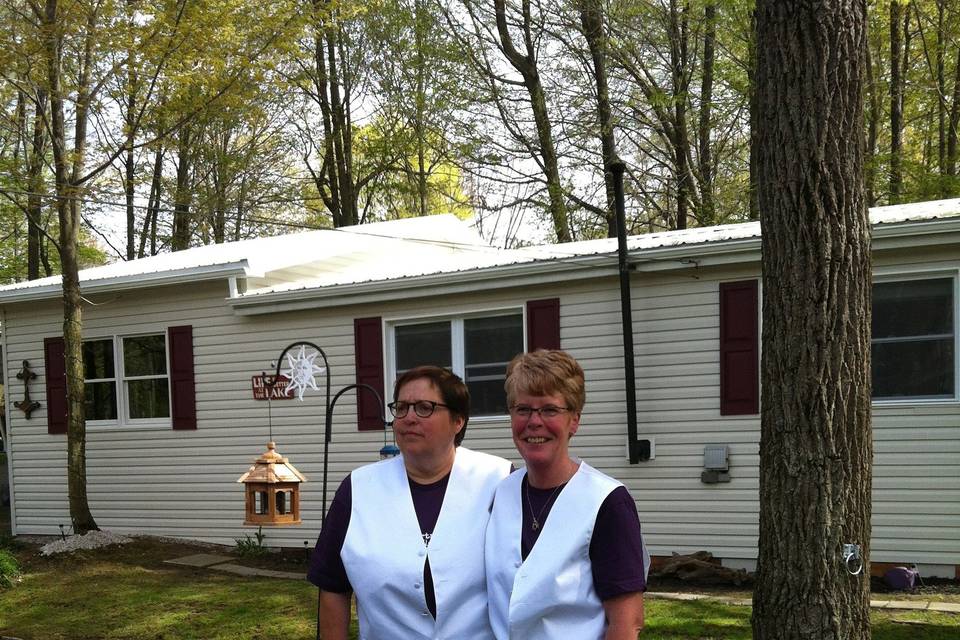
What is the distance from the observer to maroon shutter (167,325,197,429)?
11320 millimetres

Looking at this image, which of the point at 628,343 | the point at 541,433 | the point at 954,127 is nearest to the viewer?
the point at 541,433

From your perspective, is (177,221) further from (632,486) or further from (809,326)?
(809,326)

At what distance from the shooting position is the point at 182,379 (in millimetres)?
11367

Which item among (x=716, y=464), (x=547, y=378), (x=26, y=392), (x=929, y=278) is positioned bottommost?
(x=716, y=464)

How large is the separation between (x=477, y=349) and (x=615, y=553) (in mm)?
7426

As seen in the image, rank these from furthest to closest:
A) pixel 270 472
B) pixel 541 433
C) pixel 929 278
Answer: pixel 929 278, pixel 270 472, pixel 541 433

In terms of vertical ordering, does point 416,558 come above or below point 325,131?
below

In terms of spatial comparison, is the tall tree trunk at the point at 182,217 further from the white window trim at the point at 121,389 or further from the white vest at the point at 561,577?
the white vest at the point at 561,577

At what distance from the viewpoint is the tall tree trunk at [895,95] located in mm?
16469

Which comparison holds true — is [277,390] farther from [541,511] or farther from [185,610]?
[541,511]

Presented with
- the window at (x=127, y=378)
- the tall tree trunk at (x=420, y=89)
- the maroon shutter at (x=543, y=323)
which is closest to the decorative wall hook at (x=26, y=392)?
the window at (x=127, y=378)

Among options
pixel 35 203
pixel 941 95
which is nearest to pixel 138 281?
pixel 35 203

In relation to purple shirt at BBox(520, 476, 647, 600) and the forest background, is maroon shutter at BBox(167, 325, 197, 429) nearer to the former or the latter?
the forest background

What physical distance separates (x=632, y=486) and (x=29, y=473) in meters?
8.09
